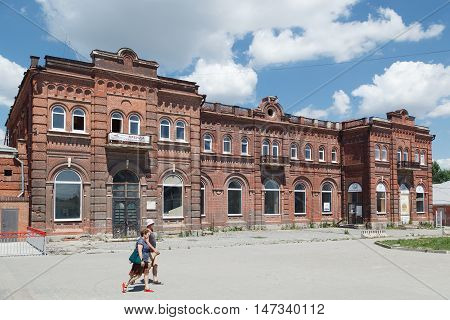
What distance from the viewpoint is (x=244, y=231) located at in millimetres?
35125

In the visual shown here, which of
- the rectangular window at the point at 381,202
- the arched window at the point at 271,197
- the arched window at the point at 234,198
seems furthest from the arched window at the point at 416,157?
the arched window at the point at 234,198

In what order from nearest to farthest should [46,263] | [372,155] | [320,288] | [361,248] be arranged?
[320,288], [46,263], [361,248], [372,155]

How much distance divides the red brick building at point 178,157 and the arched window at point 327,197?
12cm

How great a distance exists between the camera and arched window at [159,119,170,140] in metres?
31.0

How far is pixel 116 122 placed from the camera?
2864 cm

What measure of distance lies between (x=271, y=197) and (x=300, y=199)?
3.50m

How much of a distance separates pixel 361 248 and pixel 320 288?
1232 cm

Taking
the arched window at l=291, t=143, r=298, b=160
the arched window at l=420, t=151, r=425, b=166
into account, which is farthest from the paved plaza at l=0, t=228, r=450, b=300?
the arched window at l=420, t=151, r=425, b=166

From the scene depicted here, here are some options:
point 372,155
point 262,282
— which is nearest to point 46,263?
point 262,282

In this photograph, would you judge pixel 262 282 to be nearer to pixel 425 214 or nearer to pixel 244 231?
pixel 244 231

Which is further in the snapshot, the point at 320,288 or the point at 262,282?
the point at 262,282

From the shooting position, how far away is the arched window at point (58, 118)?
26.8 metres

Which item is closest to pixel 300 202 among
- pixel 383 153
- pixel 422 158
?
pixel 383 153

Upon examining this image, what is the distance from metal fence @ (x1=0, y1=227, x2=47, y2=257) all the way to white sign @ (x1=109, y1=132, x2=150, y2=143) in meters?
7.05
